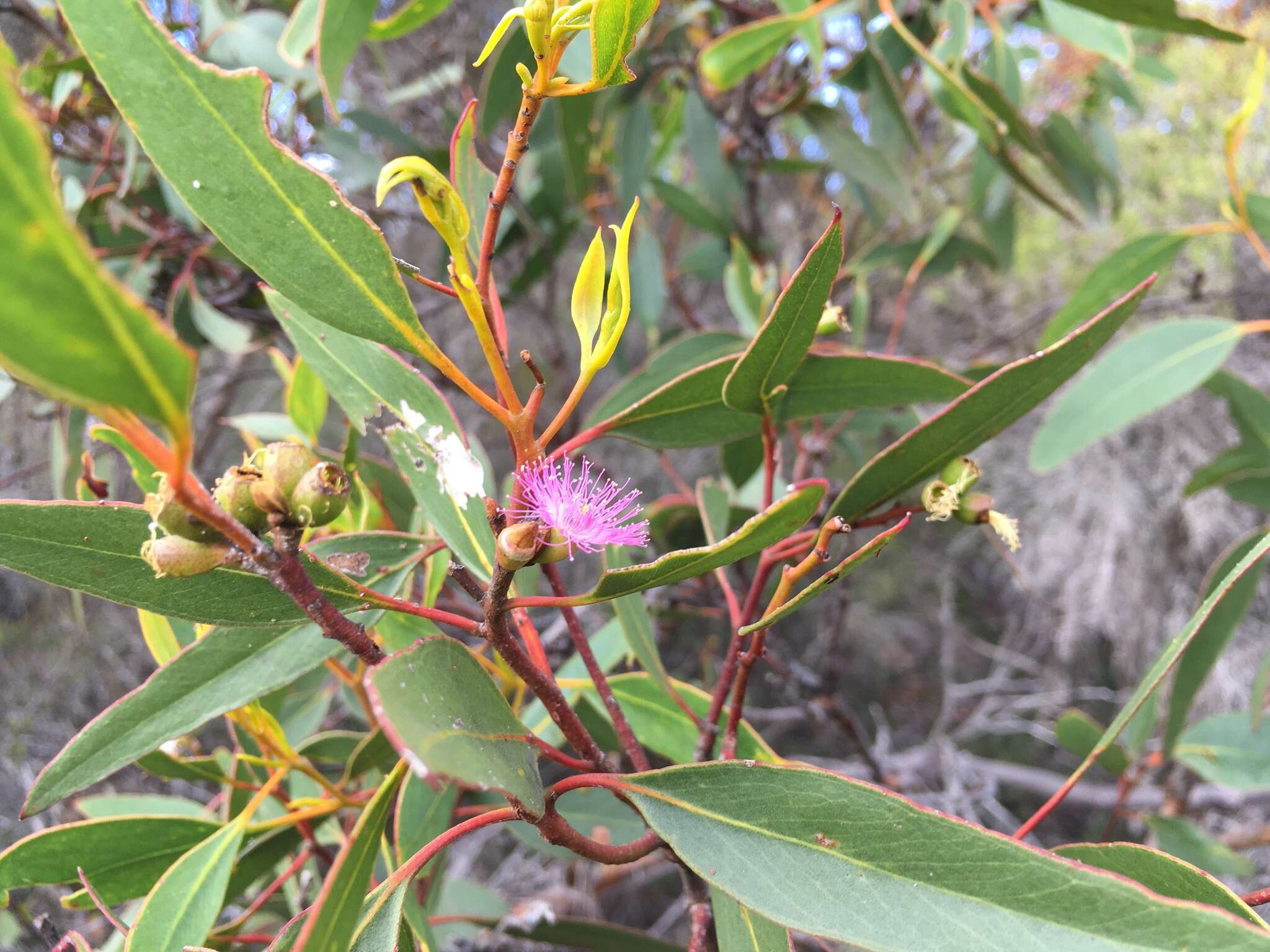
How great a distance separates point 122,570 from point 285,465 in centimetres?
13

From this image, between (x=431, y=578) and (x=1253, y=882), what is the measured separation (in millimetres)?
1925

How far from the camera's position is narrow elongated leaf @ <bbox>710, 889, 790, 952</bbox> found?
0.44 m

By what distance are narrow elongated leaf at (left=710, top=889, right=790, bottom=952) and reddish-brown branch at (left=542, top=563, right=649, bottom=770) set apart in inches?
3.6

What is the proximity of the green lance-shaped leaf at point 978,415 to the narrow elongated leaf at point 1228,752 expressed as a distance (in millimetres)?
726

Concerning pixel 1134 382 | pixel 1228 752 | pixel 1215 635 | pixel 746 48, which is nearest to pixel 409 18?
pixel 746 48

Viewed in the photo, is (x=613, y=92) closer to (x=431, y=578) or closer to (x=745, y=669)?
(x=431, y=578)

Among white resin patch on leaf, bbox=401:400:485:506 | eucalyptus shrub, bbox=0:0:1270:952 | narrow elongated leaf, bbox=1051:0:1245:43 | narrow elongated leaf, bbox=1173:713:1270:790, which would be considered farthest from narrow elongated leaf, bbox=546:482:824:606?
narrow elongated leaf, bbox=1173:713:1270:790

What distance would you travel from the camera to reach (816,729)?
2.00 meters

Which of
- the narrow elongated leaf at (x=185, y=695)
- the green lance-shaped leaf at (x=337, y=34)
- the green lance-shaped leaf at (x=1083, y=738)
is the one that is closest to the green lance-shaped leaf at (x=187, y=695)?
the narrow elongated leaf at (x=185, y=695)

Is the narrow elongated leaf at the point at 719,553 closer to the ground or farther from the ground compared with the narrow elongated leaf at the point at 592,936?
farther from the ground

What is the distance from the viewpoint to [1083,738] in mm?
971

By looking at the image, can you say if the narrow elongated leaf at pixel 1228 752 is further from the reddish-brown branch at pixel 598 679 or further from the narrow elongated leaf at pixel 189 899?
the narrow elongated leaf at pixel 189 899

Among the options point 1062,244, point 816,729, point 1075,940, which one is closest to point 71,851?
point 1075,940

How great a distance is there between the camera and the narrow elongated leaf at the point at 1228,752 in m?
0.91
